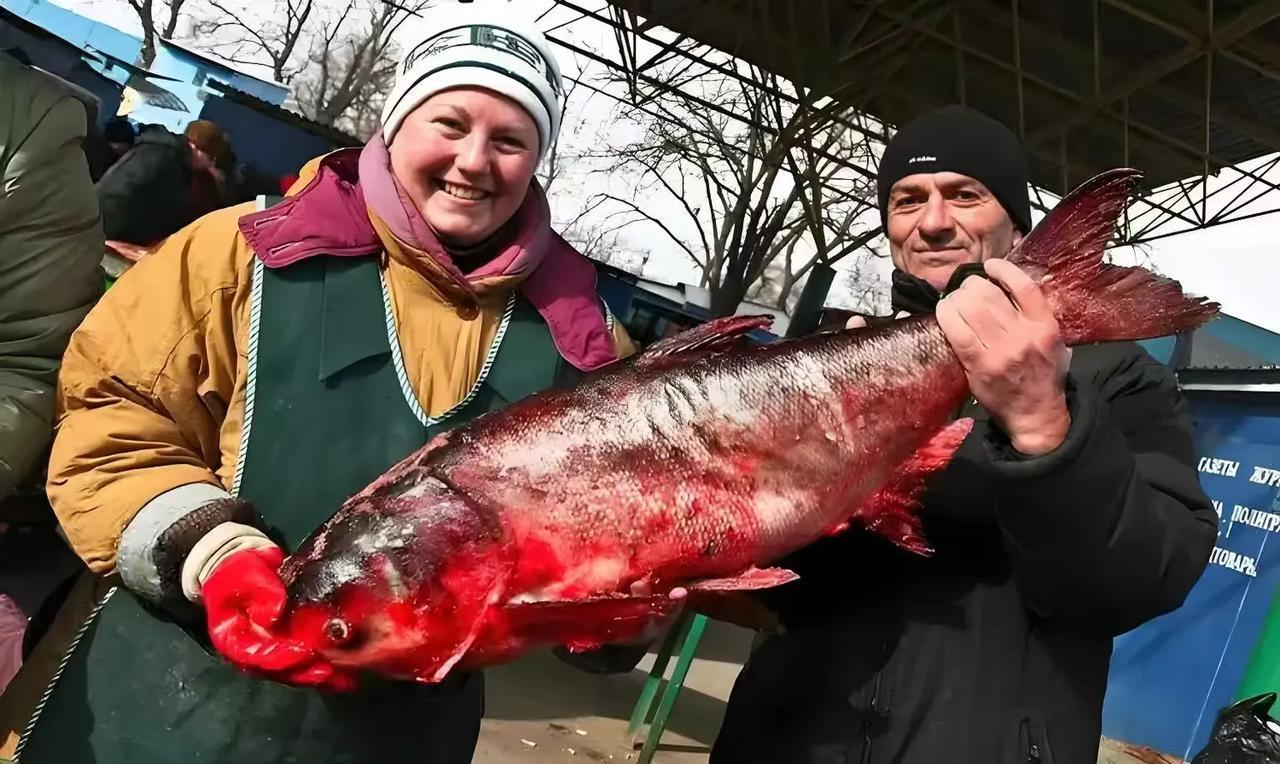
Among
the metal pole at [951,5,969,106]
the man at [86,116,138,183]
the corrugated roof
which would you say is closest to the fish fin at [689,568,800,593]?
the man at [86,116,138,183]

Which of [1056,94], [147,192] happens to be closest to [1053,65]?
[1056,94]

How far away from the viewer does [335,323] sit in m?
1.85

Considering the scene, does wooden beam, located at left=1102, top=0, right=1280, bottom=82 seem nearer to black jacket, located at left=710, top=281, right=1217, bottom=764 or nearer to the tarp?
the tarp

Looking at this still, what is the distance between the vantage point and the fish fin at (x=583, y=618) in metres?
1.51

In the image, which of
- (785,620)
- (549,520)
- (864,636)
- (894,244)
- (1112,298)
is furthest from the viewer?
(894,244)

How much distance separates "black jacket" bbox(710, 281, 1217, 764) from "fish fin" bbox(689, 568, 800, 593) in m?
0.41

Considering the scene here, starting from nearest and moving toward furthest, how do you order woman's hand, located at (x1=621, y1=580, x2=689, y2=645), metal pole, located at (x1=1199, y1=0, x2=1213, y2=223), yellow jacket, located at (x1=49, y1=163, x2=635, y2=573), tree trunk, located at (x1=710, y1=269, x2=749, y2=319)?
woman's hand, located at (x1=621, y1=580, x2=689, y2=645) < yellow jacket, located at (x1=49, y1=163, x2=635, y2=573) < metal pole, located at (x1=1199, y1=0, x2=1213, y2=223) < tree trunk, located at (x1=710, y1=269, x2=749, y2=319)

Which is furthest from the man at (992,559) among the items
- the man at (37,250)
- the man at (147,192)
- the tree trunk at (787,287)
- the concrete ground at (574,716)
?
the tree trunk at (787,287)

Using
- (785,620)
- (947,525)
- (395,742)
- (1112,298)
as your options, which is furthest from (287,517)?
(1112,298)

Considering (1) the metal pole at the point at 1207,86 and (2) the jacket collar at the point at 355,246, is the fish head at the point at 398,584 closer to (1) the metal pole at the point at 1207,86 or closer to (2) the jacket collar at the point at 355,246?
(2) the jacket collar at the point at 355,246

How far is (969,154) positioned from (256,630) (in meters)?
1.92

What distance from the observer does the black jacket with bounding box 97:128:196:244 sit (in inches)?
170

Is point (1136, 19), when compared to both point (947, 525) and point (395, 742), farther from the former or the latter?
point (395, 742)

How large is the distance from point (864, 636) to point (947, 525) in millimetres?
308
